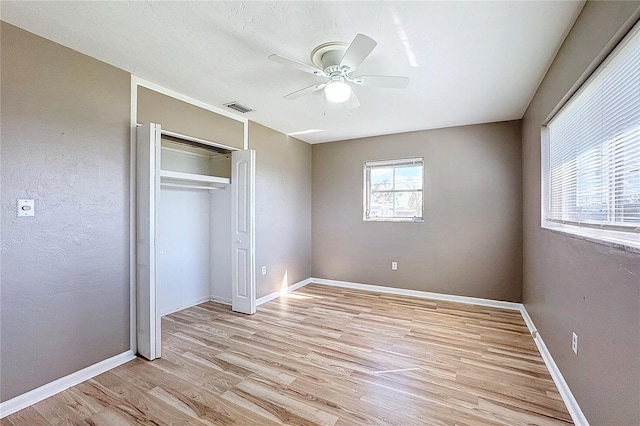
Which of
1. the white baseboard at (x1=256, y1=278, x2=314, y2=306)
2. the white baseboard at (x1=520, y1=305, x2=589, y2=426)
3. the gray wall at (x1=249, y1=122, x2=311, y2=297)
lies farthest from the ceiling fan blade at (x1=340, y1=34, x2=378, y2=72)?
the white baseboard at (x1=256, y1=278, x2=314, y2=306)

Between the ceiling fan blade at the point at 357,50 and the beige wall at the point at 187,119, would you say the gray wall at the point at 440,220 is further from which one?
the ceiling fan blade at the point at 357,50

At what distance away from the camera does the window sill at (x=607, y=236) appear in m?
1.26

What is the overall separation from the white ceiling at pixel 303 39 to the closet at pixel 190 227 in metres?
0.68

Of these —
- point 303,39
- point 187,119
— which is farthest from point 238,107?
point 303,39

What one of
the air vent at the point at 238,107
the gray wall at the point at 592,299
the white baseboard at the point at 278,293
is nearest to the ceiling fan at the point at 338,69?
the gray wall at the point at 592,299

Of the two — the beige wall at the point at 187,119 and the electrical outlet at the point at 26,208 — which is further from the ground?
the beige wall at the point at 187,119

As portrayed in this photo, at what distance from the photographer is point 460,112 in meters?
3.51

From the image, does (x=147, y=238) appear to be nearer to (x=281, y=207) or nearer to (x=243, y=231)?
(x=243, y=231)

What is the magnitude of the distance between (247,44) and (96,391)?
2773 mm

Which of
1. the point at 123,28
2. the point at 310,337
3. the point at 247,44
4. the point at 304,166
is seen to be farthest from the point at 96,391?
the point at 304,166

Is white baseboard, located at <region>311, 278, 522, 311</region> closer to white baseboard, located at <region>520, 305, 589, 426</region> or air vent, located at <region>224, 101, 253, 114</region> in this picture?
white baseboard, located at <region>520, 305, 589, 426</region>

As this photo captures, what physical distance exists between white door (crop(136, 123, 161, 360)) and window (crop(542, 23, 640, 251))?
310cm

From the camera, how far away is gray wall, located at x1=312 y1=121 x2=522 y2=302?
12.6 feet

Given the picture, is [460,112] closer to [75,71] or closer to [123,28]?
[123,28]
